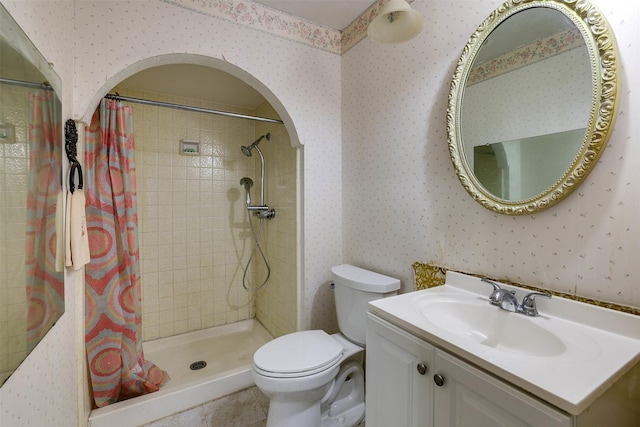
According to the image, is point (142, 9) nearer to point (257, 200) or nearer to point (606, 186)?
point (257, 200)

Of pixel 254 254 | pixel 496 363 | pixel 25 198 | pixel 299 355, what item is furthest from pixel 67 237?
pixel 254 254

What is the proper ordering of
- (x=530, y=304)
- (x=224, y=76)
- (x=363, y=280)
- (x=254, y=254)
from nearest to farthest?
(x=530, y=304), (x=363, y=280), (x=224, y=76), (x=254, y=254)

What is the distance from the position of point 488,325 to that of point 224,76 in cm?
235

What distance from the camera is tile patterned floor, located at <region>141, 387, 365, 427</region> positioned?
5.10ft

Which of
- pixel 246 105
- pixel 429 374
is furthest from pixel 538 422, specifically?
pixel 246 105

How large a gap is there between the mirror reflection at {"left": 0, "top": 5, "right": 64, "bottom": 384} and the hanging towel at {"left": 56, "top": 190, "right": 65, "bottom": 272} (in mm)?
29

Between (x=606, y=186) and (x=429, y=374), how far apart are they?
0.78m

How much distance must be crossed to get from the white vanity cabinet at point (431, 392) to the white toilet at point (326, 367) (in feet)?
1.11

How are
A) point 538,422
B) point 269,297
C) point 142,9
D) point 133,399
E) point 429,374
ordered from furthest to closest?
1. point 269,297
2. point 133,399
3. point 142,9
4. point 429,374
5. point 538,422

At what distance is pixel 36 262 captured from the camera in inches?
29.5

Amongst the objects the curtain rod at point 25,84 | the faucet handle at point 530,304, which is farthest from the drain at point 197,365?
the faucet handle at point 530,304

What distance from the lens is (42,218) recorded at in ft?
2.66

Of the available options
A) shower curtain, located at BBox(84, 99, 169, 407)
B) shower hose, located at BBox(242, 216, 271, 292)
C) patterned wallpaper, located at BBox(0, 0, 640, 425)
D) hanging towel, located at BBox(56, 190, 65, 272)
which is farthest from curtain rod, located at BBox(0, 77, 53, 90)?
shower hose, located at BBox(242, 216, 271, 292)

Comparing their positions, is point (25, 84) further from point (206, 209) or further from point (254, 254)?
point (254, 254)
